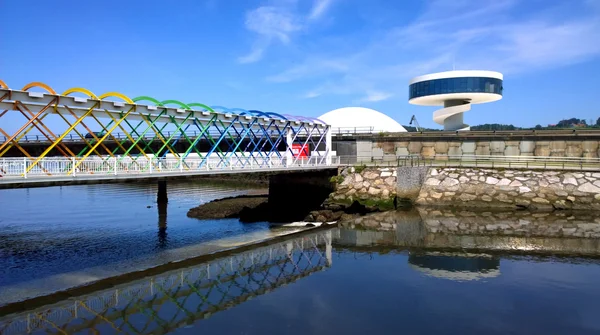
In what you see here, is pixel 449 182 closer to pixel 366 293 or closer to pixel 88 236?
pixel 366 293

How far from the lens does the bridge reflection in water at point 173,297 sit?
1321 centimetres

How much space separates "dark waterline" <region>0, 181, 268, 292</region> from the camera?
791 inches

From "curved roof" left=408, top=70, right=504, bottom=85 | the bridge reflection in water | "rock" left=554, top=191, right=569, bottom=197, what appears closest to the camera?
the bridge reflection in water

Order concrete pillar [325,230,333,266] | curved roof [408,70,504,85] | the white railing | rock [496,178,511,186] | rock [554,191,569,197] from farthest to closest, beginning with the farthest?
curved roof [408,70,504,85]
rock [496,178,511,186]
rock [554,191,569,197]
concrete pillar [325,230,333,266]
the white railing

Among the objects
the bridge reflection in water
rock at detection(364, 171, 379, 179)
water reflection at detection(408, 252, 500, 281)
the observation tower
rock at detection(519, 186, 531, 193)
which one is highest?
the observation tower

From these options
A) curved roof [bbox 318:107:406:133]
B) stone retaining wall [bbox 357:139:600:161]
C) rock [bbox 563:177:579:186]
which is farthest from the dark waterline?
curved roof [bbox 318:107:406:133]

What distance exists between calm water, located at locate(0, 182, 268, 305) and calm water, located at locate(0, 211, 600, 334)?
10.6 feet

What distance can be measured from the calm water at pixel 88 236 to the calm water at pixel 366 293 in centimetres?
323

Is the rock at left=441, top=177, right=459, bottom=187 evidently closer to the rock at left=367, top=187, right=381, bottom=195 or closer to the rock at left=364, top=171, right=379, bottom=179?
the rock at left=367, top=187, right=381, bottom=195

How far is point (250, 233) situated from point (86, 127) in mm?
11073

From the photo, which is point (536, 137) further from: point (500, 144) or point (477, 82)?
point (477, 82)

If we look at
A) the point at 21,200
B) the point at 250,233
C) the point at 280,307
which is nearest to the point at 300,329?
the point at 280,307

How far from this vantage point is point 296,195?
3662 centimetres

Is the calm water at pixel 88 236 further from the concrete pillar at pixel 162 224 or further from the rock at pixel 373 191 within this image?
the rock at pixel 373 191
